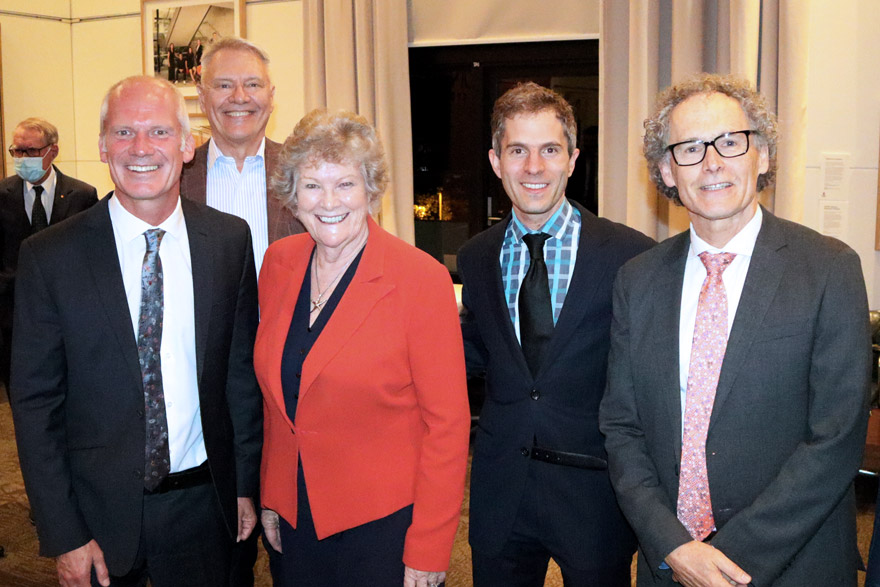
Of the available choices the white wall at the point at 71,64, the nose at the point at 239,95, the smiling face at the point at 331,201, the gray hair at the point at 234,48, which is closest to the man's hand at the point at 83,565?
the smiling face at the point at 331,201

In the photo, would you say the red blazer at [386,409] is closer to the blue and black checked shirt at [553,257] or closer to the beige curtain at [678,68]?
the blue and black checked shirt at [553,257]

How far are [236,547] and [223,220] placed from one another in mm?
907

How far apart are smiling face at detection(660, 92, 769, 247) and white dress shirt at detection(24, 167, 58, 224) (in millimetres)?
4526

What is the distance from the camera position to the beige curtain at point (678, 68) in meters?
4.49

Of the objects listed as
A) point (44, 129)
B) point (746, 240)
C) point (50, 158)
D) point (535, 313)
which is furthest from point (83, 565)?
point (44, 129)

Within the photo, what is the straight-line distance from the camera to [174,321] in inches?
79.2

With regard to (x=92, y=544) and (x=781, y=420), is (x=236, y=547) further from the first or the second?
(x=781, y=420)

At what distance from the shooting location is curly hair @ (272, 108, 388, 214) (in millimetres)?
2014

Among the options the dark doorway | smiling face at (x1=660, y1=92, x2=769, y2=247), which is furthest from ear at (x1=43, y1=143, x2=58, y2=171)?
smiling face at (x1=660, y1=92, x2=769, y2=247)

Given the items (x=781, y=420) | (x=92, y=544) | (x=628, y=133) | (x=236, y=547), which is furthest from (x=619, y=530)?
(x=628, y=133)

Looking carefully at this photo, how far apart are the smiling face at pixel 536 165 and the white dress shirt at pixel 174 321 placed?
91 cm

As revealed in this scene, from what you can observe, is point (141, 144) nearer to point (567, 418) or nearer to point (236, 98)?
point (236, 98)

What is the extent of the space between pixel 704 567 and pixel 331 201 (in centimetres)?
121

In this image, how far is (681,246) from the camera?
6.50 ft
